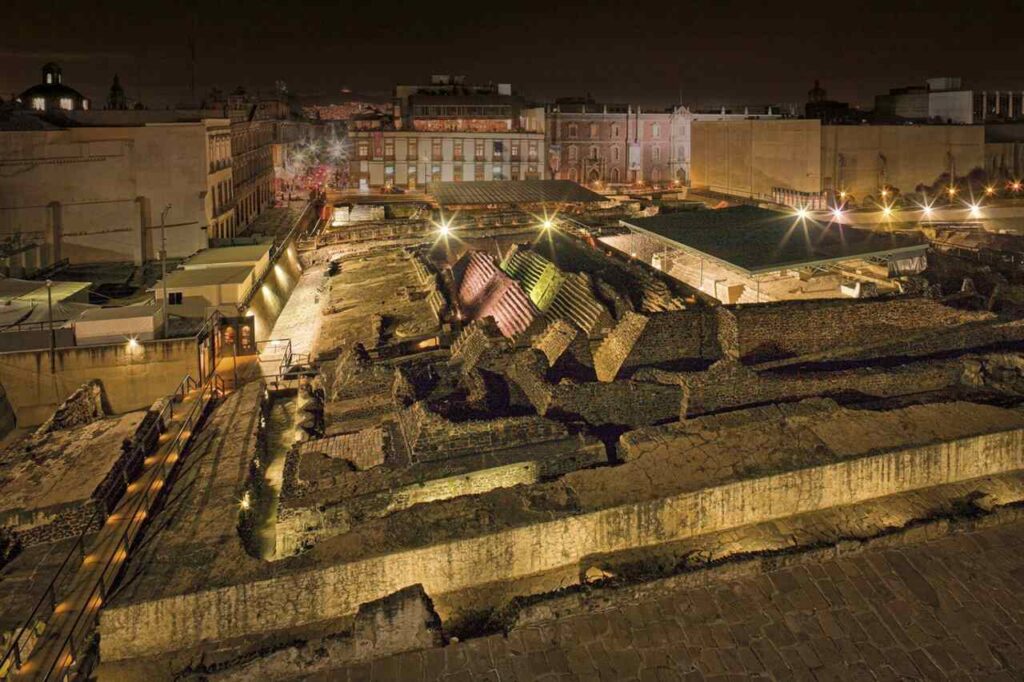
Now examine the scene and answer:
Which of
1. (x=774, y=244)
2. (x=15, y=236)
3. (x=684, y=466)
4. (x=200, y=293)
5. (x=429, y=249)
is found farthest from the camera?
(x=429, y=249)

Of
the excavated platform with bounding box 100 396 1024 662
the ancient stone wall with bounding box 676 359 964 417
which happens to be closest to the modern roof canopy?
the ancient stone wall with bounding box 676 359 964 417

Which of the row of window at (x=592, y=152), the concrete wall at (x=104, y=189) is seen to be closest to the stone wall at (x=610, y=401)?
the concrete wall at (x=104, y=189)

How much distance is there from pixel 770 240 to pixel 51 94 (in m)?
51.4

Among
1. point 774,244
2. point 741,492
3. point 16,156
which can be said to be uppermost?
point 16,156

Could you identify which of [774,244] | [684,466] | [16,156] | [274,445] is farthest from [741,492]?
[16,156]

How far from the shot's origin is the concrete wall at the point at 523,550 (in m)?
8.50

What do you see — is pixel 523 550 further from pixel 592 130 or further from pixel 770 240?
pixel 592 130

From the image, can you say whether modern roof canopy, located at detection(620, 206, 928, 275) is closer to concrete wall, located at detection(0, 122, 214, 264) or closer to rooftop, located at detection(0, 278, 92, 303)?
rooftop, located at detection(0, 278, 92, 303)

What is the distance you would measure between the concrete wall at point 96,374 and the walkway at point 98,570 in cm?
420

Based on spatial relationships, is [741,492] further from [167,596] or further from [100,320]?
[100,320]

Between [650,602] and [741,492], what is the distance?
2103mm

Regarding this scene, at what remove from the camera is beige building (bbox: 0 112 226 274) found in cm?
3025

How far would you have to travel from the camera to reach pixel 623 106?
65.9 metres

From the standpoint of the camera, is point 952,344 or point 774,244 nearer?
point 952,344
